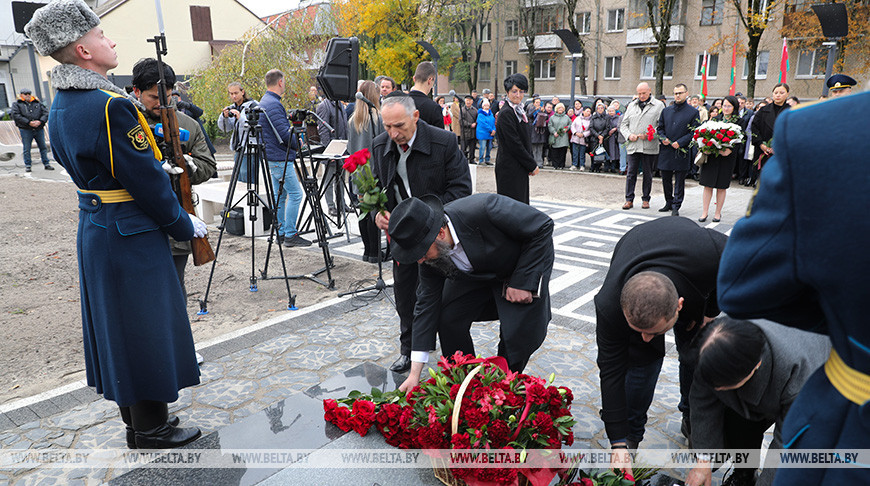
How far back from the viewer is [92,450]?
3.21 m

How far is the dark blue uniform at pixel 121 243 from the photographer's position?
264 centimetres

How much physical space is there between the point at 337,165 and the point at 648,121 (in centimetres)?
499

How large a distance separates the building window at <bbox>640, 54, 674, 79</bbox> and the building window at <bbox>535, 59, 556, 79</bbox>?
6.47m

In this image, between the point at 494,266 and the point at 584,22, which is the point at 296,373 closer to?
the point at 494,266

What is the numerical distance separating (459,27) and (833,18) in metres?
30.5

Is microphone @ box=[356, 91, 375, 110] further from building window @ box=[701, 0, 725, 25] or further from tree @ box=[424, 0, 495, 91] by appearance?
building window @ box=[701, 0, 725, 25]

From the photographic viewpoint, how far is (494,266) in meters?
3.04

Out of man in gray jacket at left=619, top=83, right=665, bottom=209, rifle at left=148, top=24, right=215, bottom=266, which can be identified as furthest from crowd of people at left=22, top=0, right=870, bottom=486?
man in gray jacket at left=619, top=83, right=665, bottom=209

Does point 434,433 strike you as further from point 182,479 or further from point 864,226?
point 864,226

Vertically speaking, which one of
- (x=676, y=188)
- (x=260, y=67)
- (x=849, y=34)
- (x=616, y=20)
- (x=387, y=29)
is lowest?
(x=676, y=188)

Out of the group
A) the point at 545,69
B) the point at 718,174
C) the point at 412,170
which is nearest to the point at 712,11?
the point at 545,69

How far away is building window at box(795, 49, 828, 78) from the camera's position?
27.6m

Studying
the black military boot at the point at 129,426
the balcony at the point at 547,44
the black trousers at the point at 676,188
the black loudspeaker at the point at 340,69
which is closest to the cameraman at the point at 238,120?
the black loudspeaker at the point at 340,69

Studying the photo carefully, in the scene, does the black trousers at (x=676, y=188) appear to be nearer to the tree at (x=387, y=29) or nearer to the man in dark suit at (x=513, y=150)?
the man in dark suit at (x=513, y=150)
